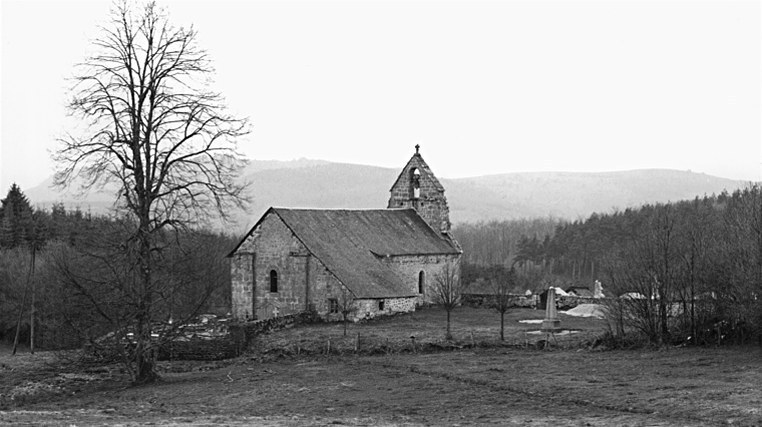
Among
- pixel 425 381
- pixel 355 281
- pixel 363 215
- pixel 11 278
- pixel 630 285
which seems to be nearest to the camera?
pixel 425 381

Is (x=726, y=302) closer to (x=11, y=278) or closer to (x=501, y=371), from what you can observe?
(x=501, y=371)

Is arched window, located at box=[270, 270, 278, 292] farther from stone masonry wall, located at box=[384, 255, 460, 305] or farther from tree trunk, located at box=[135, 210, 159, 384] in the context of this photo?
tree trunk, located at box=[135, 210, 159, 384]

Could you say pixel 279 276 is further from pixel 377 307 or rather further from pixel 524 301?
pixel 524 301

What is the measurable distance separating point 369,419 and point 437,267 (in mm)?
32189

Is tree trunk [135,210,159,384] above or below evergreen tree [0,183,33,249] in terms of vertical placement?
below

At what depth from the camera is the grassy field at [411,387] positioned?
70.8 feet

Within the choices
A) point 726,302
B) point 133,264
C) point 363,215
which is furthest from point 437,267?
point 133,264

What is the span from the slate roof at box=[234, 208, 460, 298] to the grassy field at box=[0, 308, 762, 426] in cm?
820

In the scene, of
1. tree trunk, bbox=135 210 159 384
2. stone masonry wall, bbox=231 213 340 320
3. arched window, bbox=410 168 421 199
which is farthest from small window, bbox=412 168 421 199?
tree trunk, bbox=135 210 159 384

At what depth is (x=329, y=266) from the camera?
44344 mm

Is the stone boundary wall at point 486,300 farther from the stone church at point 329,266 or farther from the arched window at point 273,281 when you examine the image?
the arched window at point 273,281

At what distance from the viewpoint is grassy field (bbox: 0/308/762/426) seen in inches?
850

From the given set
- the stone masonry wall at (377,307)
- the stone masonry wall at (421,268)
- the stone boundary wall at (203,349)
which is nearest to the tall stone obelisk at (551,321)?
the stone masonry wall at (377,307)

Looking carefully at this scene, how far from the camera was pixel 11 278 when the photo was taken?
202ft
